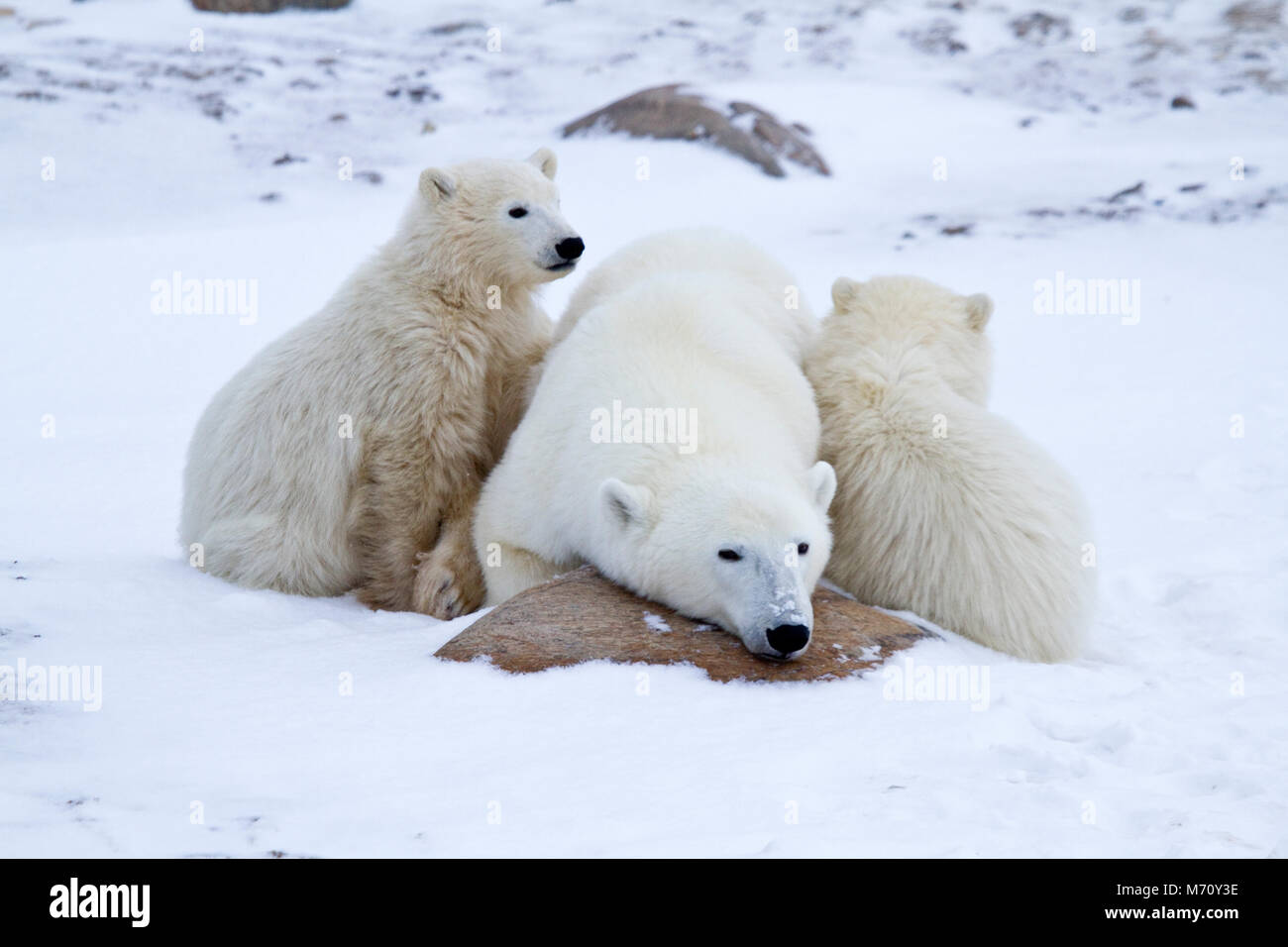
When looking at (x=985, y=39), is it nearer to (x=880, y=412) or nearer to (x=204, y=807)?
(x=880, y=412)

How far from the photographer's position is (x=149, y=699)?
3.89m

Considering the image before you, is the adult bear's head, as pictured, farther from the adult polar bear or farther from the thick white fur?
the thick white fur

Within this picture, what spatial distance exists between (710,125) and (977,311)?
9.76m

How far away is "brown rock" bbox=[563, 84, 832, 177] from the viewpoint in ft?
48.5

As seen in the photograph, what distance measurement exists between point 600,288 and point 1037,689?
107 inches

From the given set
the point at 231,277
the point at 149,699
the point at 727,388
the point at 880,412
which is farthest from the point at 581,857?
the point at 231,277

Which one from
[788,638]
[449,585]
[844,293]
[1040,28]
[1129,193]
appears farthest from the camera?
[1040,28]

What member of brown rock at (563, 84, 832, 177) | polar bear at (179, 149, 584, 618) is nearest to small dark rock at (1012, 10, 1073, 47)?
brown rock at (563, 84, 832, 177)

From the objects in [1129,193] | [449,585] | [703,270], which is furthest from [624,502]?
[1129,193]

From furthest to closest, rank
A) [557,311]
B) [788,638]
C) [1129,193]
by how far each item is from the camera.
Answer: [1129,193], [557,311], [788,638]

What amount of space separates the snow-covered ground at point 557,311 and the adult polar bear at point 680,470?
393 millimetres

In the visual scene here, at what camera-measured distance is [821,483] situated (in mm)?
4449

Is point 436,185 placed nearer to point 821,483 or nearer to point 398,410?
point 398,410
